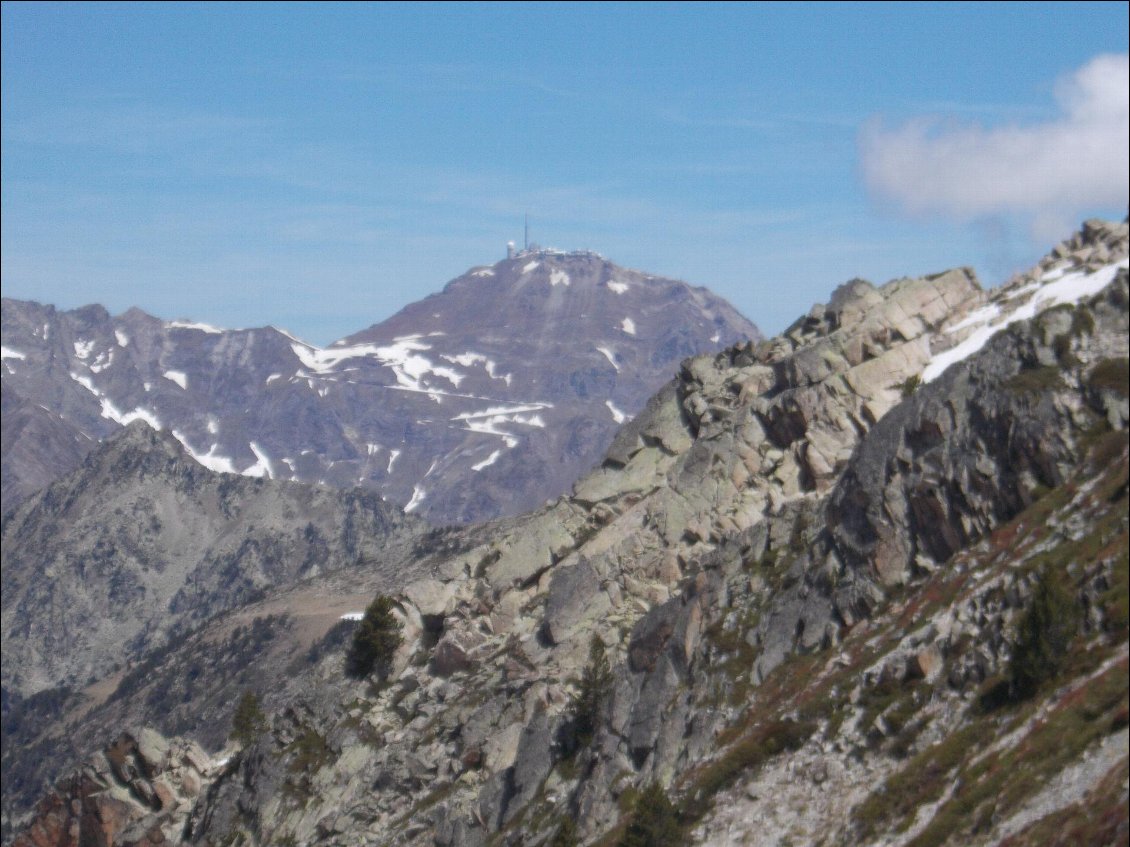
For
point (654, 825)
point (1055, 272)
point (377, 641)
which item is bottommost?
point (654, 825)

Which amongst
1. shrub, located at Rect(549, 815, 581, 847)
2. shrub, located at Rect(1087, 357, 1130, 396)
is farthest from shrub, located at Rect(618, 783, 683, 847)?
shrub, located at Rect(1087, 357, 1130, 396)

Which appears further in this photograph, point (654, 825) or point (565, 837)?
point (565, 837)

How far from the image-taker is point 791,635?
7188 centimetres

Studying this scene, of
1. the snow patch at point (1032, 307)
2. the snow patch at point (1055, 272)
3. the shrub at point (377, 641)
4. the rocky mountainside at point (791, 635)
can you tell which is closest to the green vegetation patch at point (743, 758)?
the rocky mountainside at point (791, 635)

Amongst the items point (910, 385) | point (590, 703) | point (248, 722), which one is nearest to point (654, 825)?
point (590, 703)

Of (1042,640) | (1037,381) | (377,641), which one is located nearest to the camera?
(1042,640)

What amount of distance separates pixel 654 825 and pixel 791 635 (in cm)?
1361

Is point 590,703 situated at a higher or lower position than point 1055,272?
lower

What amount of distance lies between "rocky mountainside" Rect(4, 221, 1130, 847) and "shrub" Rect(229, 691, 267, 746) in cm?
155

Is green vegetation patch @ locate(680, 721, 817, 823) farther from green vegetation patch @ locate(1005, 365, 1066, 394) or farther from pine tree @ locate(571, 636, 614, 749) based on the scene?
green vegetation patch @ locate(1005, 365, 1066, 394)

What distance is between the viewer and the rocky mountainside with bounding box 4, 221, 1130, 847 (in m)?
52.0

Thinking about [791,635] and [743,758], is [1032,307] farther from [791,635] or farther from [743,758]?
[743,758]

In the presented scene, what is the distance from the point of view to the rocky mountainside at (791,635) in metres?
52.0

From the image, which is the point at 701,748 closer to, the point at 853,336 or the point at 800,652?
the point at 800,652
